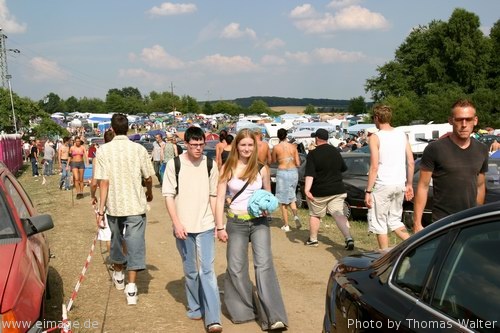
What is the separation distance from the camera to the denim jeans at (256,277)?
4.75 meters

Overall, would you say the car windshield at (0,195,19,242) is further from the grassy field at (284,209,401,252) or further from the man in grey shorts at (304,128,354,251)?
the grassy field at (284,209,401,252)

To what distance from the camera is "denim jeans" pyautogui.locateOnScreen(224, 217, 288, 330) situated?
4750 mm

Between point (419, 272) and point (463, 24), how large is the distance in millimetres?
65379

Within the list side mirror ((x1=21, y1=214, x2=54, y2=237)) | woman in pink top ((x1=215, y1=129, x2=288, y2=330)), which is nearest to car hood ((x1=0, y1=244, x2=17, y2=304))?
side mirror ((x1=21, y1=214, x2=54, y2=237))

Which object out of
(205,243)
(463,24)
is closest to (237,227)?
(205,243)

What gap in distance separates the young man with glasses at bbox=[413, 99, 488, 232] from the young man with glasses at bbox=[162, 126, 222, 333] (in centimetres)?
206

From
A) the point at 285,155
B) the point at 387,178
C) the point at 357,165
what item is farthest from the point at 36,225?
the point at 357,165

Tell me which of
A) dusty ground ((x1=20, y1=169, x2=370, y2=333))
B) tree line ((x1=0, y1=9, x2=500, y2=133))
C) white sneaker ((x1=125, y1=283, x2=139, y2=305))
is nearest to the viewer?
dusty ground ((x1=20, y1=169, x2=370, y2=333))

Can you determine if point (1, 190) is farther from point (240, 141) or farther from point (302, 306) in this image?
point (302, 306)

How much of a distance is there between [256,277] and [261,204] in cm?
67

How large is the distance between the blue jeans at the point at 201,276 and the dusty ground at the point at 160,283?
0.21 meters

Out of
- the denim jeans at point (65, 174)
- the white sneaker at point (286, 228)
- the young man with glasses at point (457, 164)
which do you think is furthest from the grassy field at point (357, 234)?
the denim jeans at point (65, 174)

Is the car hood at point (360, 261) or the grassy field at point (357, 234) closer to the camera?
the car hood at point (360, 261)

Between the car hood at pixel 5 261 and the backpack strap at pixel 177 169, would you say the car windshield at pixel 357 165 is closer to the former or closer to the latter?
the backpack strap at pixel 177 169
